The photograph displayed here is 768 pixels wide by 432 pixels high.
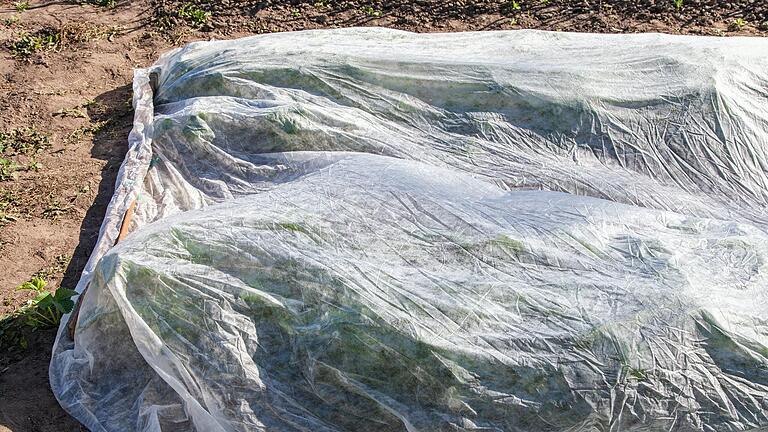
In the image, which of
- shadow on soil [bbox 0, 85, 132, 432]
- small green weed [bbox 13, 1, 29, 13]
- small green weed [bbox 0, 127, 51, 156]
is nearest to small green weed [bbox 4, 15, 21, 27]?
small green weed [bbox 13, 1, 29, 13]

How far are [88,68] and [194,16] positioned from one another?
1068 mm

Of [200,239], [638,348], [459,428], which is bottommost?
[459,428]

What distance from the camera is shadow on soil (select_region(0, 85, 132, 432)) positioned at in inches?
135

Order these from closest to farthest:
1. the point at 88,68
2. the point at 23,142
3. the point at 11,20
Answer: the point at 23,142 < the point at 88,68 < the point at 11,20

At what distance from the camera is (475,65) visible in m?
4.53

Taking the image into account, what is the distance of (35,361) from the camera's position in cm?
375

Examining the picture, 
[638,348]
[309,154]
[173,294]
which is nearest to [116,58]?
[309,154]

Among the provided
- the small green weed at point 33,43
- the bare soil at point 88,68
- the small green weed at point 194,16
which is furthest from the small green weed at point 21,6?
the small green weed at point 194,16

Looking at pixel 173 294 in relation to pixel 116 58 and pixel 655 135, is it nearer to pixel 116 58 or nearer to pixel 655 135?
pixel 655 135

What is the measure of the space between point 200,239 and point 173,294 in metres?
0.25

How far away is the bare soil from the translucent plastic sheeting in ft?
1.12

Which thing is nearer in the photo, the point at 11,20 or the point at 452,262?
the point at 452,262

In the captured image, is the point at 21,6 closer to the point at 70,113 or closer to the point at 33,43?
the point at 33,43

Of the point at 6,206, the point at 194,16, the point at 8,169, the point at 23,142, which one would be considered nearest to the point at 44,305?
the point at 6,206
